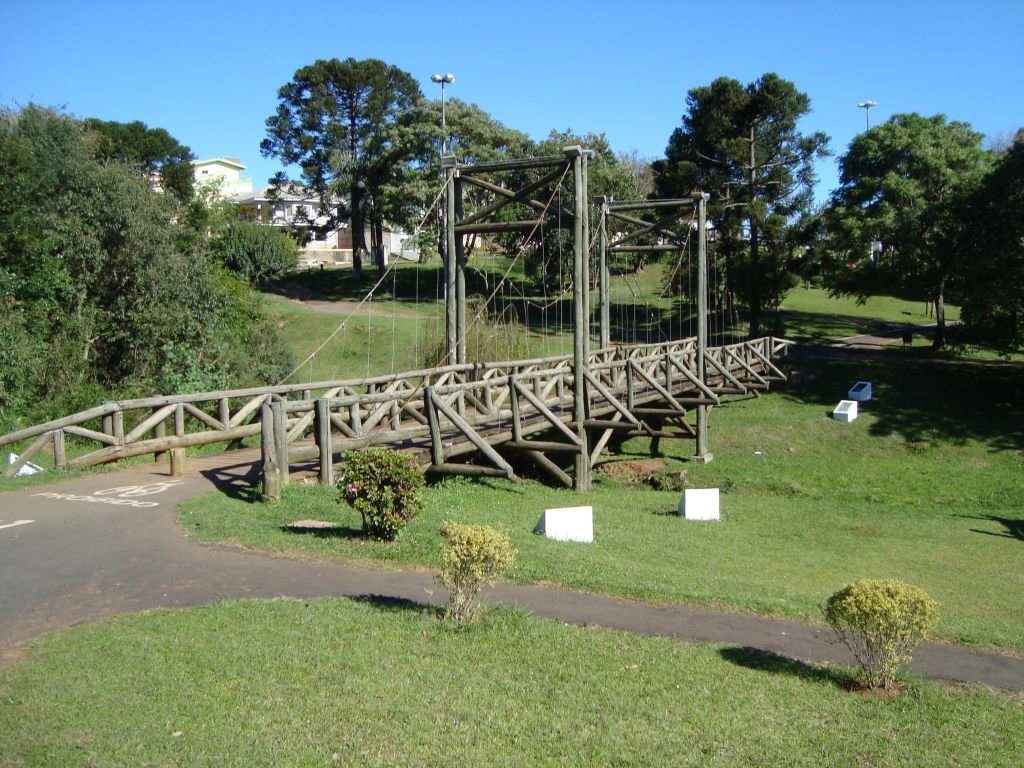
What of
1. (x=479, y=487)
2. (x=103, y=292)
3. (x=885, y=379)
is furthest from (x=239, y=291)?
(x=885, y=379)

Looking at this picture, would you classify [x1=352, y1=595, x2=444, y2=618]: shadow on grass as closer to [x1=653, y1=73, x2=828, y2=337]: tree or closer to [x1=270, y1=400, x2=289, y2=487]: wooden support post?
[x1=270, y1=400, x2=289, y2=487]: wooden support post

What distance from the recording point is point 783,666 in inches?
268

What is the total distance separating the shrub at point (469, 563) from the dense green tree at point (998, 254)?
76.5ft

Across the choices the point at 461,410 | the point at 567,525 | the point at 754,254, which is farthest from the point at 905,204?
the point at 567,525

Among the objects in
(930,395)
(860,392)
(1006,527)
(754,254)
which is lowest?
(1006,527)

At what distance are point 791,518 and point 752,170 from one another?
25441 millimetres

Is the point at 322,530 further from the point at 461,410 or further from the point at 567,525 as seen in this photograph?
the point at 461,410

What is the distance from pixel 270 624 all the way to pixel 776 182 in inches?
1345

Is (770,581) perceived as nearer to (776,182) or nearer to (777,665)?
(777,665)

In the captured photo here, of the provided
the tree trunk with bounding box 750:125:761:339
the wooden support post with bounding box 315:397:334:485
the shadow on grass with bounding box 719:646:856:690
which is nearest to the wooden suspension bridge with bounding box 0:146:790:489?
the wooden support post with bounding box 315:397:334:485

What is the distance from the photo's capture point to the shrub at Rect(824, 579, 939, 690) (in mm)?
6094

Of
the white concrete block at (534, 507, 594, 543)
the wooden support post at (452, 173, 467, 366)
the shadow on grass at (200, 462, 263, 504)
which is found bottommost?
the white concrete block at (534, 507, 594, 543)

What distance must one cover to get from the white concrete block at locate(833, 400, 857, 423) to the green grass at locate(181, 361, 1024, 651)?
44 cm

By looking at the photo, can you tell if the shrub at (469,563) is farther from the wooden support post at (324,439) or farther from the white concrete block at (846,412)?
the white concrete block at (846,412)
